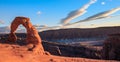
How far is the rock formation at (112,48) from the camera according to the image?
40144 millimetres

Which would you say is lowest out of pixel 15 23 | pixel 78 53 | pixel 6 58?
Answer: pixel 78 53

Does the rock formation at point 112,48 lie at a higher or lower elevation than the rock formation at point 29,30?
lower

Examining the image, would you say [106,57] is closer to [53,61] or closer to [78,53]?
[53,61]

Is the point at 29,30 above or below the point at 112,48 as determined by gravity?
above

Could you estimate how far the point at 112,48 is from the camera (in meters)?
41.6

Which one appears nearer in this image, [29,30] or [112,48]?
[29,30]

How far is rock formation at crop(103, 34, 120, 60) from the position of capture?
4014cm

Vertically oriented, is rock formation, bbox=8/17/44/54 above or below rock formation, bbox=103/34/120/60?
above

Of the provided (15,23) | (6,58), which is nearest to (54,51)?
(15,23)

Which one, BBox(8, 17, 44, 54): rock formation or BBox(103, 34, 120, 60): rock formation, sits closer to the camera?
BBox(8, 17, 44, 54): rock formation

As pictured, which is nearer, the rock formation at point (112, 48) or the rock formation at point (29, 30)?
the rock formation at point (29, 30)

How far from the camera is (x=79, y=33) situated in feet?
461

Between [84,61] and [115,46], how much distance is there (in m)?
17.4

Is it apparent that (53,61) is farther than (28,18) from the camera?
No
